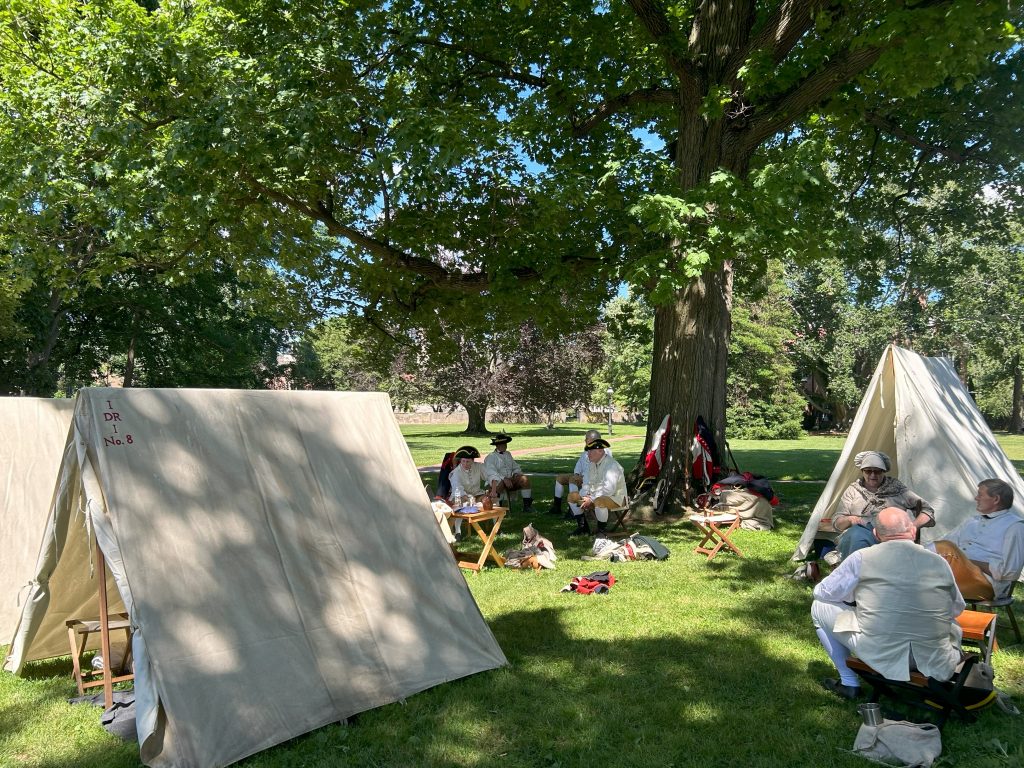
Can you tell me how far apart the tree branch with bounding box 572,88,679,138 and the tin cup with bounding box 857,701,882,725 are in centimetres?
983

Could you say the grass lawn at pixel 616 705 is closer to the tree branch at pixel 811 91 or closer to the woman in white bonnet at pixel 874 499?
the woman in white bonnet at pixel 874 499

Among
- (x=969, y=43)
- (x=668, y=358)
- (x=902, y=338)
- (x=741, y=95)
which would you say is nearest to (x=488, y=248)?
(x=668, y=358)

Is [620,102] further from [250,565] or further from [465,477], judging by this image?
[250,565]

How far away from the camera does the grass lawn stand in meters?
4.18

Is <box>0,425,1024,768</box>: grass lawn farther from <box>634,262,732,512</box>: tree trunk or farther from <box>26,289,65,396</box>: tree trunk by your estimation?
<box>26,289,65,396</box>: tree trunk

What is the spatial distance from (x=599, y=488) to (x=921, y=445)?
4294mm

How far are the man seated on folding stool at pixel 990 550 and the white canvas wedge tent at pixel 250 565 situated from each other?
11.8 ft

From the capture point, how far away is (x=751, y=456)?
2605 cm

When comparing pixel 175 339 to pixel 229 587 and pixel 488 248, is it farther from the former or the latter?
pixel 229 587

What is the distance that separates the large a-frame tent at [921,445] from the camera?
26.5ft

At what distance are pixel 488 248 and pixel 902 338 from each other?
109ft

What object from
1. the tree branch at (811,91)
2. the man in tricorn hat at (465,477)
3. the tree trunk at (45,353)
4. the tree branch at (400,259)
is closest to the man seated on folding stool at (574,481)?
the man in tricorn hat at (465,477)

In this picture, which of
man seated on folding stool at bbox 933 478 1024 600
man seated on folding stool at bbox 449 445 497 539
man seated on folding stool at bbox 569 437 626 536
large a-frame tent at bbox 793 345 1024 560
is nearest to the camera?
man seated on folding stool at bbox 933 478 1024 600

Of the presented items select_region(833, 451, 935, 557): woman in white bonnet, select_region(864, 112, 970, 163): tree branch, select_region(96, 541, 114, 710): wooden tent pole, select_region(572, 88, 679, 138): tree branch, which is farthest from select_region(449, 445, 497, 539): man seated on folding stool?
select_region(864, 112, 970, 163): tree branch
